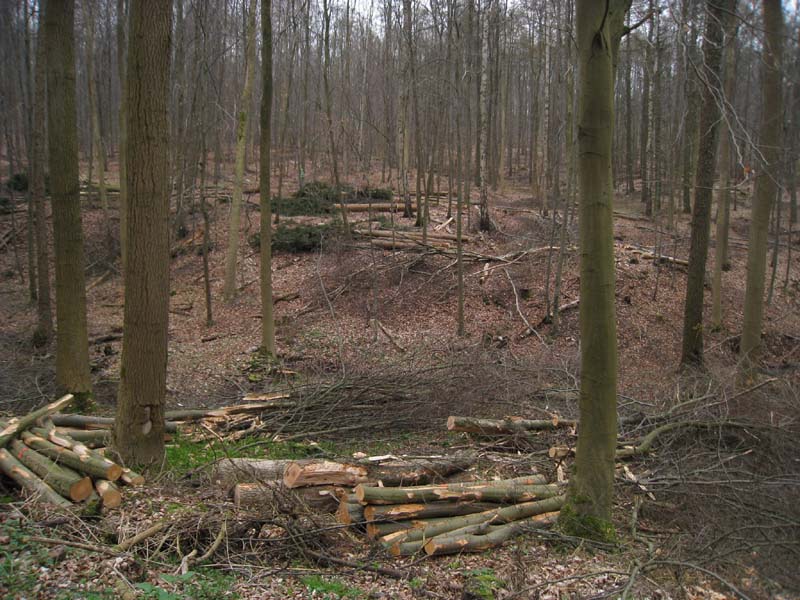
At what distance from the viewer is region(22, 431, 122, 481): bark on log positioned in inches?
209

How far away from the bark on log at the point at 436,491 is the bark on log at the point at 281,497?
1.59 ft

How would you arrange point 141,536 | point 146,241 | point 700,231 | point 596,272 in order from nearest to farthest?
point 141,536, point 596,272, point 146,241, point 700,231

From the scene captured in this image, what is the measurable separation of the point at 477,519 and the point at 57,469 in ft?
12.0

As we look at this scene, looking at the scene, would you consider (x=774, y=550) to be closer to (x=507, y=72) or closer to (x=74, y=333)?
(x=74, y=333)

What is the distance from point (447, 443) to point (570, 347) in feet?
26.3

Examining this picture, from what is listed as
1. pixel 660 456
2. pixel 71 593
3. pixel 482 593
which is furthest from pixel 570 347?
pixel 71 593

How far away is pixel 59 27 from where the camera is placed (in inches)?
328

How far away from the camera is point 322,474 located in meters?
5.66

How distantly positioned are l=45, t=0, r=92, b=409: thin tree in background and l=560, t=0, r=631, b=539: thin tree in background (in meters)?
6.76

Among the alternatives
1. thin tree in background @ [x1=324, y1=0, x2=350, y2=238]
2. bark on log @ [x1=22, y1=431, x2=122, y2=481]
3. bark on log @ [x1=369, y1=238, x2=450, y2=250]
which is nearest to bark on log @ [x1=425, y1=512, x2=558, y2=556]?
bark on log @ [x1=22, y1=431, x2=122, y2=481]

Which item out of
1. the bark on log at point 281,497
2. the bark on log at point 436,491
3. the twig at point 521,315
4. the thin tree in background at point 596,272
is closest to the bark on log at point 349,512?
the bark on log at point 436,491

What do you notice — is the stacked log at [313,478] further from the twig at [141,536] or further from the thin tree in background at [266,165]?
the thin tree in background at [266,165]

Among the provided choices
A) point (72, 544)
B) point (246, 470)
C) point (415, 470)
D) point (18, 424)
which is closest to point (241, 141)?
point (18, 424)

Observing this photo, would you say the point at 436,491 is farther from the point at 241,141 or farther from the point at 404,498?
the point at 241,141
